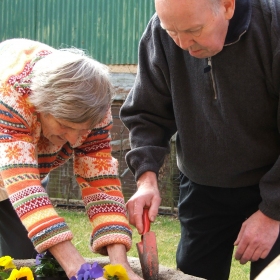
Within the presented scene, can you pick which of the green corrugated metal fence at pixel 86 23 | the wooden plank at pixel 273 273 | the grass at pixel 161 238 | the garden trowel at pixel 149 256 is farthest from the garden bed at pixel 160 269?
the green corrugated metal fence at pixel 86 23

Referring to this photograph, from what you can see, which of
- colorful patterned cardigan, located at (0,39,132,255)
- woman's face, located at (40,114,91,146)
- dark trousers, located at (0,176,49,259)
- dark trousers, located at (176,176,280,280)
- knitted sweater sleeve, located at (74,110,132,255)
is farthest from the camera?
dark trousers, located at (0,176,49,259)

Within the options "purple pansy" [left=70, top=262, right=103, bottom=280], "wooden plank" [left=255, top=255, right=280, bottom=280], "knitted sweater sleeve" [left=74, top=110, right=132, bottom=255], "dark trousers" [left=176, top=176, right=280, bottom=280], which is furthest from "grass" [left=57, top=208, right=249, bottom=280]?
"wooden plank" [left=255, top=255, right=280, bottom=280]

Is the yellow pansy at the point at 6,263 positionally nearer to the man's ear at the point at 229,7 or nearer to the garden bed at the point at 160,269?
the garden bed at the point at 160,269

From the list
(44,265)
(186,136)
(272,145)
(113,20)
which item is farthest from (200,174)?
(113,20)

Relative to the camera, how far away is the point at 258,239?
241cm

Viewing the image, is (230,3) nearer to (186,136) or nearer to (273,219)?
(186,136)

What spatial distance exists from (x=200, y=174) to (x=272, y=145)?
1.26 ft

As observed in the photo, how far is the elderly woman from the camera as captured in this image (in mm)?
2305

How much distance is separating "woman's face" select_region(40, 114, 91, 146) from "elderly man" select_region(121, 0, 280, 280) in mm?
407

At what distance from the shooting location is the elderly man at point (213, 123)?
2334 mm

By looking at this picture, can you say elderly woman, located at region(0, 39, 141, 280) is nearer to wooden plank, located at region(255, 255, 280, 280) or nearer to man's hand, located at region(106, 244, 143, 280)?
man's hand, located at region(106, 244, 143, 280)

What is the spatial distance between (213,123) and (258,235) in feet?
1.74

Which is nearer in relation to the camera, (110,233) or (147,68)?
(110,233)

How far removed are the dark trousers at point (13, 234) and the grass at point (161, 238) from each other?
1953 millimetres
